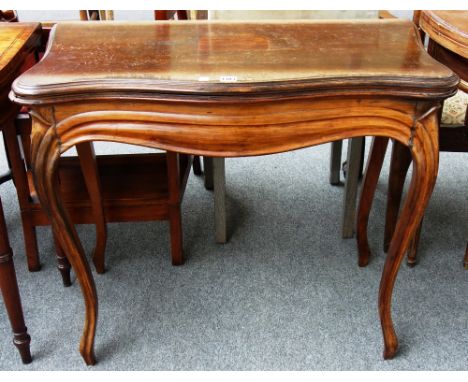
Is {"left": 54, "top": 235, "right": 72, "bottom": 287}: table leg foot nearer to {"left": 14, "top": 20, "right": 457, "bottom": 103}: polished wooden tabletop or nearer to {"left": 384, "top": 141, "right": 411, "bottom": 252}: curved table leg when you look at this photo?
{"left": 14, "top": 20, "right": 457, "bottom": 103}: polished wooden tabletop

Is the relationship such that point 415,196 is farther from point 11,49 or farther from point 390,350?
point 11,49

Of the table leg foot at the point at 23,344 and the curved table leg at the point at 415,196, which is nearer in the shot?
the curved table leg at the point at 415,196

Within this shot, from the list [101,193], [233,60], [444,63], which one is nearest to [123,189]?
[101,193]

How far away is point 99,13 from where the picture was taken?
1997 millimetres

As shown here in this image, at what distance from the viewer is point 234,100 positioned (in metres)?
0.91

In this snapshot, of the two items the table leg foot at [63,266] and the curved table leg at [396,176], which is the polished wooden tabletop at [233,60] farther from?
the table leg foot at [63,266]

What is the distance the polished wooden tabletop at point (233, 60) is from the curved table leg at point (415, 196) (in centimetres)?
8

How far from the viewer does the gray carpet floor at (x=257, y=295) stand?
4.22ft

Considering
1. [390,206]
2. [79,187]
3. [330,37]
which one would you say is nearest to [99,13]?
[79,187]

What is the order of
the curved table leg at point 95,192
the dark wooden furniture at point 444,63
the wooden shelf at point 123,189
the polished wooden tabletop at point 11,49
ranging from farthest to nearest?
the wooden shelf at point 123,189 → the curved table leg at point 95,192 → the dark wooden furniture at point 444,63 → the polished wooden tabletop at point 11,49

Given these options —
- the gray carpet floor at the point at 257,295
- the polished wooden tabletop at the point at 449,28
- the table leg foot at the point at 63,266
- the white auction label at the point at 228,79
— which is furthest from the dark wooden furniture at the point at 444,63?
the table leg foot at the point at 63,266

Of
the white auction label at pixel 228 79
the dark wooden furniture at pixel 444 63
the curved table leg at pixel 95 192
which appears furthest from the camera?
the curved table leg at pixel 95 192

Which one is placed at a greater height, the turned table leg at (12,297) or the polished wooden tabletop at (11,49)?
the polished wooden tabletop at (11,49)

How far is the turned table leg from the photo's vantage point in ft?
3.75
